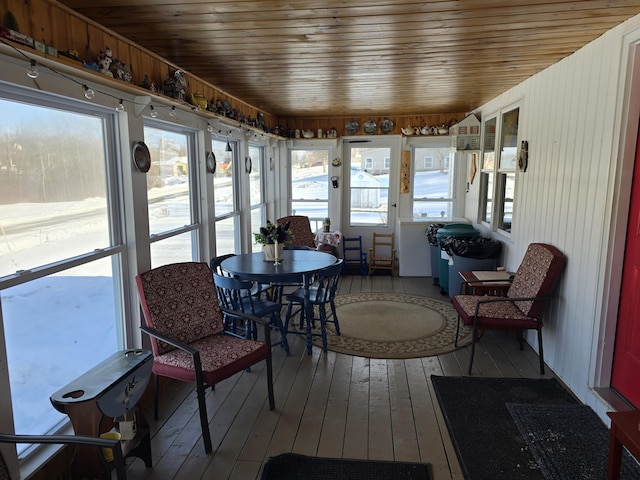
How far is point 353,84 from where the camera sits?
4086 millimetres

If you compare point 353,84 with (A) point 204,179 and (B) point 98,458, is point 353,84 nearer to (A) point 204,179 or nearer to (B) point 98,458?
(A) point 204,179

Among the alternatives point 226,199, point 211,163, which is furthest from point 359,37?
point 226,199

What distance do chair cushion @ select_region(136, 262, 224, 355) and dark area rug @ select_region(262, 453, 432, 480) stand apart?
0.99 metres

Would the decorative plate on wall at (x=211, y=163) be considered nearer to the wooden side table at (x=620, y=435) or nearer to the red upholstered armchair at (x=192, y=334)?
the red upholstered armchair at (x=192, y=334)

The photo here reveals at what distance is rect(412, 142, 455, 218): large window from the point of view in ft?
21.7

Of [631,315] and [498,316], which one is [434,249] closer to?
[498,316]

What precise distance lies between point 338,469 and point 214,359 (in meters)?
0.92

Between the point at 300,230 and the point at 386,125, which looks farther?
the point at 386,125

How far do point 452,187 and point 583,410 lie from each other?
14.1 ft

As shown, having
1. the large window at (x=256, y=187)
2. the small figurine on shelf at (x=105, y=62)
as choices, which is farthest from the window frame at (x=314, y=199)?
the small figurine on shelf at (x=105, y=62)

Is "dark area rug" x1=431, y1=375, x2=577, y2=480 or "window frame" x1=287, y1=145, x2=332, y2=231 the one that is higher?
"window frame" x1=287, y1=145, x2=332, y2=231

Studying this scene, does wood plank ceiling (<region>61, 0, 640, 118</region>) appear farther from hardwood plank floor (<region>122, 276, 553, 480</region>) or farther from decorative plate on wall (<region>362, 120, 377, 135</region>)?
hardwood plank floor (<region>122, 276, 553, 480</region>)

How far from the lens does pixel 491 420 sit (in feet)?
8.84

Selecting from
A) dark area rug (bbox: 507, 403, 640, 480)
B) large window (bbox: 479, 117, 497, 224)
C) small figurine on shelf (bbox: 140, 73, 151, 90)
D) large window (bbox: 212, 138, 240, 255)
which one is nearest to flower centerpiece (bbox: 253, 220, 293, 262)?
large window (bbox: 212, 138, 240, 255)
